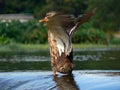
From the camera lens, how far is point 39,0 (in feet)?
190

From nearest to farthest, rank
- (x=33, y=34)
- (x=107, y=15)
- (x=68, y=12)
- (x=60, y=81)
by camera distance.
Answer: (x=60, y=81)
(x=33, y=34)
(x=107, y=15)
(x=68, y=12)

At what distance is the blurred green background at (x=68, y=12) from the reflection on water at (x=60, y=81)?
884 inches

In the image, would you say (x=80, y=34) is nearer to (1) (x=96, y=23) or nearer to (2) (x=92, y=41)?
→ (2) (x=92, y=41)

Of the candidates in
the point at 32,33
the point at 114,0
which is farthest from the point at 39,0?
the point at 32,33

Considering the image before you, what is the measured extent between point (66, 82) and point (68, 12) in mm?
42897

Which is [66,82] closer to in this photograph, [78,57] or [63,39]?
[63,39]


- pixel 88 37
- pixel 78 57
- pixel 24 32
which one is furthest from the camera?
pixel 24 32

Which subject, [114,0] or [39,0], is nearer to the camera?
[114,0]

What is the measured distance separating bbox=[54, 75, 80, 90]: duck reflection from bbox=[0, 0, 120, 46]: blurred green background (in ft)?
75.9

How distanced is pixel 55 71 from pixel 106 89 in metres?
1.72

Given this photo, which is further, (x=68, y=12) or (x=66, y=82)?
(x=68, y=12)

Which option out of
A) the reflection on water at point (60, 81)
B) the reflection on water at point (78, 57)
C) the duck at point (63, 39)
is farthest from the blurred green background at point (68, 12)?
the duck at point (63, 39)

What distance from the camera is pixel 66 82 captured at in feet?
28.1

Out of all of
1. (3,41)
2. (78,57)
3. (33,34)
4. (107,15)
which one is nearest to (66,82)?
(78,57)
